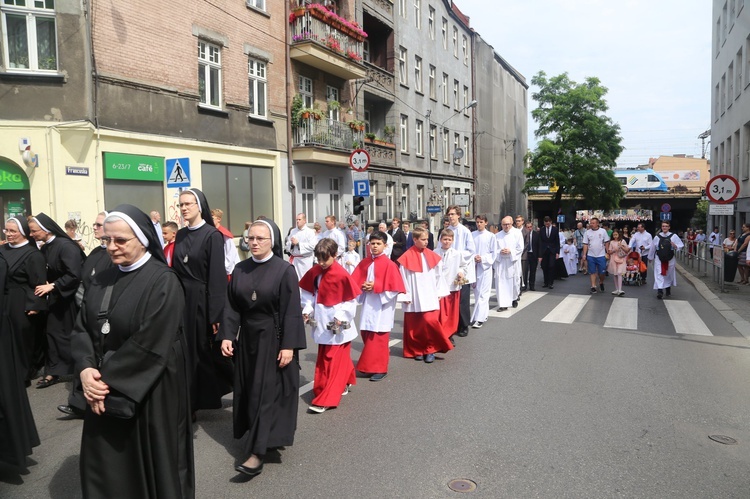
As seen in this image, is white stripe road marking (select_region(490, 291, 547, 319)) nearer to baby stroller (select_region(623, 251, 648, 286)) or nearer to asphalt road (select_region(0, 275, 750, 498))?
asphalt road (select_region(0, 275, 750, 498))

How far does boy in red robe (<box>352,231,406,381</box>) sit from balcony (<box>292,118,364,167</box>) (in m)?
14.6

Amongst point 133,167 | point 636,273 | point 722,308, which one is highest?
point 133,167

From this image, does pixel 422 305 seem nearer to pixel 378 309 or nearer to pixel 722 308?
pixel 378 309

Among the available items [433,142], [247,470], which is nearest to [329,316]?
[247,470]

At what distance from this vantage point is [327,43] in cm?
2178

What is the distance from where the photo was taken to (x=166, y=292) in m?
3.31

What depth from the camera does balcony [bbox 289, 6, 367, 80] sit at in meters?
20.8

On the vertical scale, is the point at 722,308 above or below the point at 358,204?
below

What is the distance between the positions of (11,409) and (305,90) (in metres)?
19.2

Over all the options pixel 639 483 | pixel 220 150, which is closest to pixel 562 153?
pixel 220 150

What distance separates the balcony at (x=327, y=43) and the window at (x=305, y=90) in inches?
23.6

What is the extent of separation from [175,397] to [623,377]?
5513 mm

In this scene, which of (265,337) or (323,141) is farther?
(323,141)

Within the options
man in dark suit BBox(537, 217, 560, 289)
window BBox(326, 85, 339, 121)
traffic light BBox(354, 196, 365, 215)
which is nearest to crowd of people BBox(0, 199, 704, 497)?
traffic light BBox(354, 196, 365, 215)
